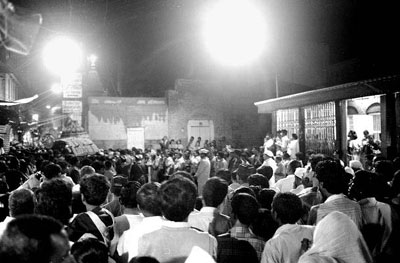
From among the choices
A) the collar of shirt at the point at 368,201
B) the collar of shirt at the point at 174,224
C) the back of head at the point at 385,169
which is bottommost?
the collar of shirt at the point at 368,201

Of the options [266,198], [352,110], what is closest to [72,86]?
[352,110]

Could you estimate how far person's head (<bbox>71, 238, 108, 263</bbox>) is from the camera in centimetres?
285

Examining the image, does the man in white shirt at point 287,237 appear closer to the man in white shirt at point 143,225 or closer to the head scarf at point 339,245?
the head scarf at point 339,245

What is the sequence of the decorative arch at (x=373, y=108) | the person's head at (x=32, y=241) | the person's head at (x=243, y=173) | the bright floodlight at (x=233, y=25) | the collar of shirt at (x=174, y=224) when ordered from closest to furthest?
the person's head at (x=32, y=241) → the collar of shirt at (x=174, y=224) → the person's head at (x=243, y=173) → the bright floodlight at (x=233, y=25) → the decorative arch at (x=373, y=108)

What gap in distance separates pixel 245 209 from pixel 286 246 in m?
0.69

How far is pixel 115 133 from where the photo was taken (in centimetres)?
2642

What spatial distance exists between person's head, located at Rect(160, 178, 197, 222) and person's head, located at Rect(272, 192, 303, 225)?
108cm

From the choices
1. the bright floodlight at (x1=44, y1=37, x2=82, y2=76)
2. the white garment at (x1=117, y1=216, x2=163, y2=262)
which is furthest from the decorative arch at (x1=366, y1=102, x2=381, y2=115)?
the white garment at (x1=117, y1=216, x2=163, y2=262)

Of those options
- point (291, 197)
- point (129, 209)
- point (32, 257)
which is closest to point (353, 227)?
point (291, 197)

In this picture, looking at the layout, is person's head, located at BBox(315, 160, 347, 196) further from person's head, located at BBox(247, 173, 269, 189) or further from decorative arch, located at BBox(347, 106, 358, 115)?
decorative arch, located at BBox(347, 106, 358, 115)

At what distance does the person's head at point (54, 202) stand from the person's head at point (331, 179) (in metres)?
2.79

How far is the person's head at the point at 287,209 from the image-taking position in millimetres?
3771

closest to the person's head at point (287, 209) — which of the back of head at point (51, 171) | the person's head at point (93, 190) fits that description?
the person's head at point (93, 190)

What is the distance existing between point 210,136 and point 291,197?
959 inches
